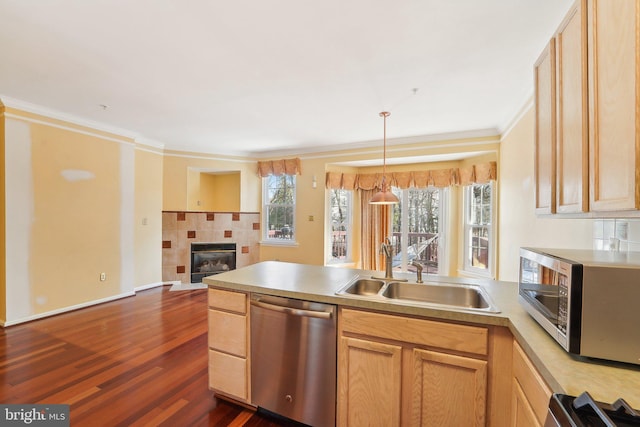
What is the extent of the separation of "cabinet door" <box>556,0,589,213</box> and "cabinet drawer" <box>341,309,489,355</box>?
720mm

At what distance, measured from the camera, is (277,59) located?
2.14 m

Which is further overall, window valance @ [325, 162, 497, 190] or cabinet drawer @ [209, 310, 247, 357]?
window valance @ [325, 162, 497, 190]

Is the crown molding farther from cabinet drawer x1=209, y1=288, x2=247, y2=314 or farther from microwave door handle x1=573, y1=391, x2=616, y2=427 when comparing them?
microwave door handle x1=573, y1=391, x2=616, y2=427

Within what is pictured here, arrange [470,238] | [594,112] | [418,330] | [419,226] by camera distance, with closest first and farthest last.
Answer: [594,112]
[418,330]
[470,238]
[419,226]

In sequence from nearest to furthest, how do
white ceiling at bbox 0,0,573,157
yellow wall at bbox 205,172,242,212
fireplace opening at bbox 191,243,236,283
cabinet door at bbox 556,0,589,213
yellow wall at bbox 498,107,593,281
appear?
cabinet door at bbox 556,0,589,213
white ceiling at bbox 0,0,573,157
yellow wall at bbox 498,107,593,281
fireplace opening at bbox 191,243,236,283
yellow wall at bbox 205,172,242,212

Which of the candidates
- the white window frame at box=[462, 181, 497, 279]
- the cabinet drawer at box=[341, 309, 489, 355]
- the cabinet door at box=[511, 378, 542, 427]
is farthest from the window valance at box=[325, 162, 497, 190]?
the cabinet door at box=[511, 378, 542, 427]

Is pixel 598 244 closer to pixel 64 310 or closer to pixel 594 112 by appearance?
pixel 594 112

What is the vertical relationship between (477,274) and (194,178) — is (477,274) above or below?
below

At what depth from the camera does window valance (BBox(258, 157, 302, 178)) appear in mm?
5004

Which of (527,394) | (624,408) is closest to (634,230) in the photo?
A: (527,394)

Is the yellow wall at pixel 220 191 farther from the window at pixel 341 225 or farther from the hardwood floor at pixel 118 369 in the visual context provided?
the hardwood floor at pixel 118 369

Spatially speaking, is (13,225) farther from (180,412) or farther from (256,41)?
(256,41)

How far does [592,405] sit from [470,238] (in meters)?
4.21

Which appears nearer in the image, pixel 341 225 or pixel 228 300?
pixel 228 300
